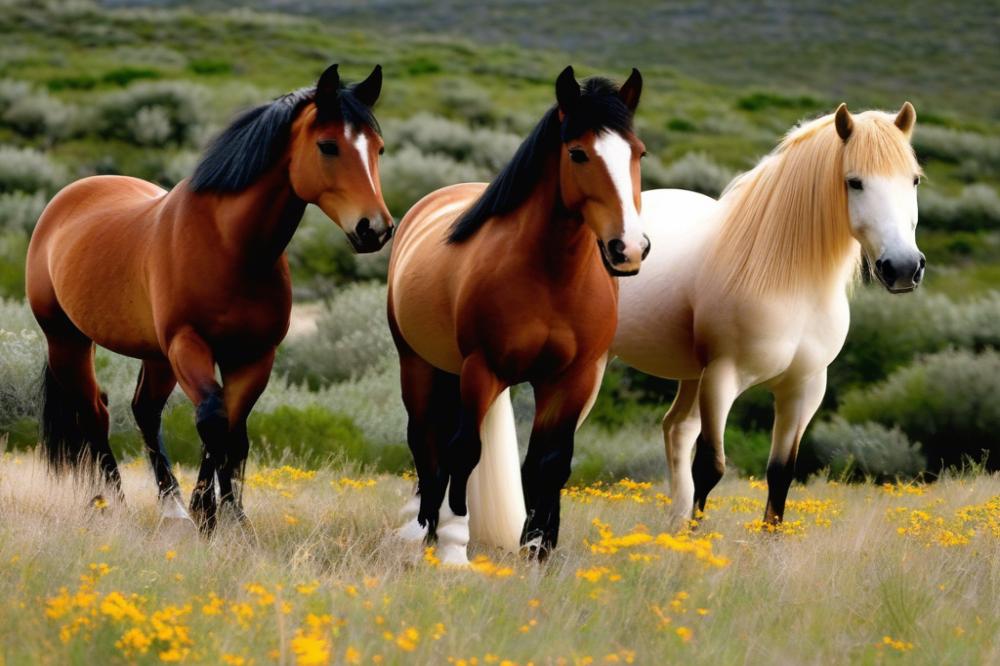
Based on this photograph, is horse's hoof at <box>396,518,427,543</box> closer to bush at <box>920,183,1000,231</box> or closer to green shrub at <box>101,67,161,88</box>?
bush at <box>920,183,1000,231</box>

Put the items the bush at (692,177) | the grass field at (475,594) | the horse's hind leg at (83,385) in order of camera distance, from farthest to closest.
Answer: the bush at (692,177) → the horse's hind leg at (83,385) → the grass field at (475,594)

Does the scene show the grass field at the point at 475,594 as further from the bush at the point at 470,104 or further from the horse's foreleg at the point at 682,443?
the bush at the point at 470,104

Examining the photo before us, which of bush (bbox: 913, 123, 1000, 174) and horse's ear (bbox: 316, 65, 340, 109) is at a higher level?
horse's ear (bbox: 316, 65, 340, 109)

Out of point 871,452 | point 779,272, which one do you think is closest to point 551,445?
point 779,272

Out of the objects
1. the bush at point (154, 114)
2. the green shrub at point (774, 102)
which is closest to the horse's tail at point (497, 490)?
the bush at point (154, 114)

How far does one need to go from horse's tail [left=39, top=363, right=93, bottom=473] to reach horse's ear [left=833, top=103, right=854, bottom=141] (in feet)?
13.1

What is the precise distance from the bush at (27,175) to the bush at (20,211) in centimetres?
148

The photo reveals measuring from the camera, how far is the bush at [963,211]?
2339 cm

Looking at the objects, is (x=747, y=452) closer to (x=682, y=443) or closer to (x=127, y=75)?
(x=682, y=443)

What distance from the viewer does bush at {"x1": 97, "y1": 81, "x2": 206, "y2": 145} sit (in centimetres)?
2289

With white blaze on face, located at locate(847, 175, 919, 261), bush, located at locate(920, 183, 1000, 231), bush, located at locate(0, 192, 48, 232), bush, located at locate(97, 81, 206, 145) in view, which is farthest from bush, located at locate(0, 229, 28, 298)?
bush, located at locate(920, 183, 1000, 231)

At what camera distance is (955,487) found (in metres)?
7.83

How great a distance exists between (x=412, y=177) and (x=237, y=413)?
14775 millimetres

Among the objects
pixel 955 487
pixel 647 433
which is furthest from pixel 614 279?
pixel 647 433
